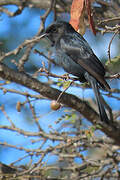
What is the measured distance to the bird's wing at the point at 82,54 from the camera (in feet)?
11.5

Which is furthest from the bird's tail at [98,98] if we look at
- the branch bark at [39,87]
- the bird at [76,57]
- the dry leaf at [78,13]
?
the dry leaf at [78,13]

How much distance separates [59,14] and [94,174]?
2.80 metres

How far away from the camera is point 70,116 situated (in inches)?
148

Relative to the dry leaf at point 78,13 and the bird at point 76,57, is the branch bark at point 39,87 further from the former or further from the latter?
the dry leaf at point 78,13

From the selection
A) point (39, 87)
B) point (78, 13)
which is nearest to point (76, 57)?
point (39, 87)

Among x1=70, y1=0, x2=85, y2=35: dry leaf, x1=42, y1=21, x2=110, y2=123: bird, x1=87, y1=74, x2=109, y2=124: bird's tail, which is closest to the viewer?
x1=70, y1=0, x2=85, y2=35: dry leaf

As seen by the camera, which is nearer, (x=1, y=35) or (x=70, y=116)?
(x=70, y=116)

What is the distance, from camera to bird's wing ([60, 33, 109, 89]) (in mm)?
3518

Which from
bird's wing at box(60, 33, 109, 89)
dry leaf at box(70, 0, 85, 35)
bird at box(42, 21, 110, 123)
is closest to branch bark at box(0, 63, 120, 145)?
bird at box(42, 21, 110, 123)

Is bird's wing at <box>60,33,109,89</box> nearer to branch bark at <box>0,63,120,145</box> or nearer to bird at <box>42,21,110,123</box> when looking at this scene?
bird at <box>42,21,110,123</box>

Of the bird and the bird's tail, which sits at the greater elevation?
the bird

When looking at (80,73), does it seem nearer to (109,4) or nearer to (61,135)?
(61,135)

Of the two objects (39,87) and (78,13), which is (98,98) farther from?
(78,13)

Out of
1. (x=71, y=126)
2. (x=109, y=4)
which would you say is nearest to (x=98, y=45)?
(x=109, y=4)
